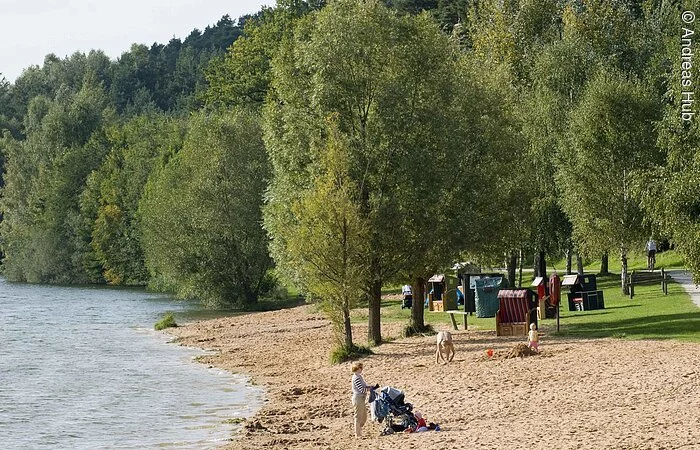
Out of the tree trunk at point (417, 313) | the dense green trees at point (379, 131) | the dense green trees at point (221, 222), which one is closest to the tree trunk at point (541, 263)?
the tree trunk at point (417, 313)

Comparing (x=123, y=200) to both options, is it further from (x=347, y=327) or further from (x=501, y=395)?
(x=501, y=395)

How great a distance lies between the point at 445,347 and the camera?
105 feet

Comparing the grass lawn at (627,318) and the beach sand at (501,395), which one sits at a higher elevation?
the grass lawn at (627,318)

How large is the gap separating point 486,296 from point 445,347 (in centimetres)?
830

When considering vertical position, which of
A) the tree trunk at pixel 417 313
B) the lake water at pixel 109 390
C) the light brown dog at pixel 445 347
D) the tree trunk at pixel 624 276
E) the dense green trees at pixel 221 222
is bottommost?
the lake water at pixel 109 390

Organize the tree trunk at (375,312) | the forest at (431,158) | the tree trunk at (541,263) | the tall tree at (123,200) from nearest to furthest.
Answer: the forest at (431,158)
the tree trunk at (375,312)
the tree trunk at (541,263)
the tall tree at (123,200)

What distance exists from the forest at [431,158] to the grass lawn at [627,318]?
2.45 meters

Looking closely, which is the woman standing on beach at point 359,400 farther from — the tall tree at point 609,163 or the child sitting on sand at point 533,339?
the tall tree at point 609,163

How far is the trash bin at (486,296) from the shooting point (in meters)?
39.8

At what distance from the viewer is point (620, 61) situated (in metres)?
66.6

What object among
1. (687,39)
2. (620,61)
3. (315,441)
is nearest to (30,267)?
(620,61)

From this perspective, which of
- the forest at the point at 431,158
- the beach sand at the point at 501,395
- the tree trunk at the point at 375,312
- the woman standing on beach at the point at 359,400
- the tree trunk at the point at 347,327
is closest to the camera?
the beach sand at the point at 501,395

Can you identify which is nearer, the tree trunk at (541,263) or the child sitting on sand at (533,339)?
the child sitting on sand at (533,339)

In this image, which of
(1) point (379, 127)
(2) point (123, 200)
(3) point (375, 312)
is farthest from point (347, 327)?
(2) point (123, 200)
